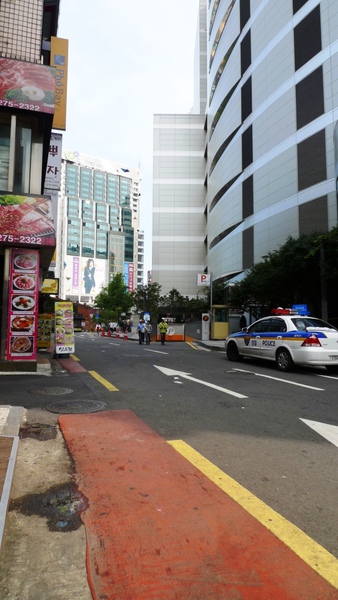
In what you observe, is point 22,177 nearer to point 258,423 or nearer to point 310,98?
point 258,423

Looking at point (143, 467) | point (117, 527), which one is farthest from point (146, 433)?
point (117, 527)

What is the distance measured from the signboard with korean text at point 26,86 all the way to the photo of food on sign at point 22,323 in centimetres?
575

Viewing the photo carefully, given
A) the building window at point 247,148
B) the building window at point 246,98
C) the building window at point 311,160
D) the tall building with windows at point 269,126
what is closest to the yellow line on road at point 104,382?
the tall building with windows at point 269,126

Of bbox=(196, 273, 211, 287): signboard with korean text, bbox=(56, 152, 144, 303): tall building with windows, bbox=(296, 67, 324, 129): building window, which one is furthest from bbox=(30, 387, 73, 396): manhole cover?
bbox=(56, 152, 144, 303): tall building with windows

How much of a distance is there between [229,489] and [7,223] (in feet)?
29.1

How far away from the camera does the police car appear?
1024 cm

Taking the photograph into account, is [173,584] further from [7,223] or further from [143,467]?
[7,223]

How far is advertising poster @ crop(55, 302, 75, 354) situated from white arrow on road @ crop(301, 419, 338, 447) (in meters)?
10.4

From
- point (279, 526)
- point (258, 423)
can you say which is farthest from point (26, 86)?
point (279, 526)

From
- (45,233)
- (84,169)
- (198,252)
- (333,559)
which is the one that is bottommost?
(333,559)

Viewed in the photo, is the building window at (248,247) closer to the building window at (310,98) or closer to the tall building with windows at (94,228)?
the building window at (310,98)

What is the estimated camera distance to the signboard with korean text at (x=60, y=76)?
47.9ft

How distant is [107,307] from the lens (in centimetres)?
7094

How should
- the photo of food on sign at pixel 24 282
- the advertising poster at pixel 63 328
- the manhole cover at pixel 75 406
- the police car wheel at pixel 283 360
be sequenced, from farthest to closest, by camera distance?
the advertising poster at pixel 63 328 < the police car wheel at pixel 283 360 < the photo of food on sign at pixel 24 282 < the manhole cover at pixel 75 406
